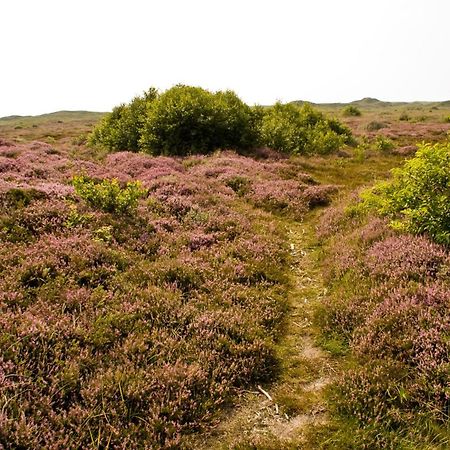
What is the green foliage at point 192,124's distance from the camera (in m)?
25.3

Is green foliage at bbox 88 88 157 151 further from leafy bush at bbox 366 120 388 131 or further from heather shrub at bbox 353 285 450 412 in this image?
leafy bush at bbox 366 120 388 131

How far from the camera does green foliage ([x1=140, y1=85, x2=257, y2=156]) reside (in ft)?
83.1

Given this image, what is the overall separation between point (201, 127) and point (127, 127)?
696cm

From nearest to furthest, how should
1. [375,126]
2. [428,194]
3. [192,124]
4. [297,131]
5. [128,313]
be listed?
[128,313], [428,194], [192,124], [297,131], [375,126]

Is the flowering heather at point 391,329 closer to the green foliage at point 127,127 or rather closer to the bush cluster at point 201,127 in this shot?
the bush cluster at point 201,127

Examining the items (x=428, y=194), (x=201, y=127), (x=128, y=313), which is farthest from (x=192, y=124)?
(x=128, y=313)

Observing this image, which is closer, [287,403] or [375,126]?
[287,403]

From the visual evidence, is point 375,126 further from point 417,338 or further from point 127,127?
point 417,338

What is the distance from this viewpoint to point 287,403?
6016 mm

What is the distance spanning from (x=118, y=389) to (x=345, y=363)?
3823 mm

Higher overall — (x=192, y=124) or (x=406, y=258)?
(x=192, y=124)

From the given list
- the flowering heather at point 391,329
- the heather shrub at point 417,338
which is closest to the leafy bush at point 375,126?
the flowering heather at point 391,329

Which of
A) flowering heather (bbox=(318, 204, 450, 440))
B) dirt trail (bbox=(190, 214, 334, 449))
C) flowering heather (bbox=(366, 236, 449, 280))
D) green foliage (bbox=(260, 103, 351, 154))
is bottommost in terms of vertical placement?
dirt trail (bbox=(190, 214, 334, 449))

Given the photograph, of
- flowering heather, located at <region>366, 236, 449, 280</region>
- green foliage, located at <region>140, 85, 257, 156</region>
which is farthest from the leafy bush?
flowering heather, located at <region>366, 236, 449, 280</region>
